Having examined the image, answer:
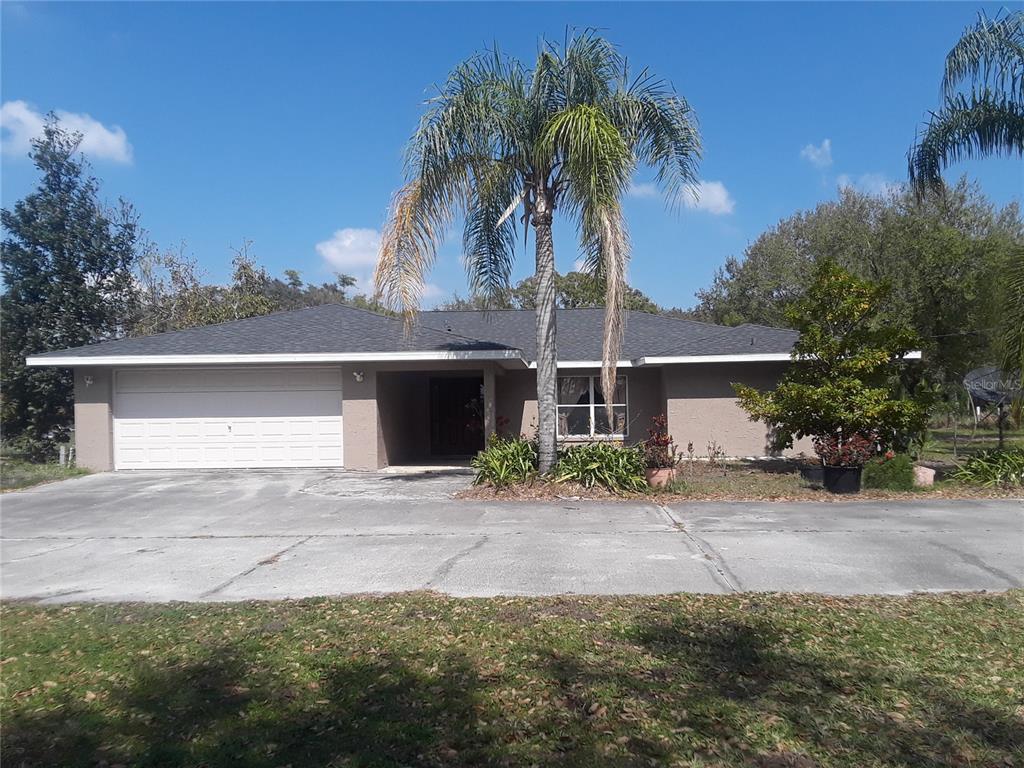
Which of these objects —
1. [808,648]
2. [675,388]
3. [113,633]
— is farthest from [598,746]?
[675,388]

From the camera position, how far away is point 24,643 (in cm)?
521

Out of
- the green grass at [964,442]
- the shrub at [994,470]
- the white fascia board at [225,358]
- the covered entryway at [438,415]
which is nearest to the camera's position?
the shrub at [994,470]

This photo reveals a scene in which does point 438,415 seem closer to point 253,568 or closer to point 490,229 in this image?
point 490,229

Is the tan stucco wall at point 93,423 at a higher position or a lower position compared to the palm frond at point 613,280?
lower

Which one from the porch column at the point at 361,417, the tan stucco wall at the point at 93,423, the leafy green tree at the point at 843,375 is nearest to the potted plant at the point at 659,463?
the leafy green tree at the point at 843,375

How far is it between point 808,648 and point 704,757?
177 centimetres

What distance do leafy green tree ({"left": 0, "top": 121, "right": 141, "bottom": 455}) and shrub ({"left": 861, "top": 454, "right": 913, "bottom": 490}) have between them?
19.3m

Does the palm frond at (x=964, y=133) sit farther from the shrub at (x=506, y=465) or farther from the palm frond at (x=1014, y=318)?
the shrub at (x=506, y=465)

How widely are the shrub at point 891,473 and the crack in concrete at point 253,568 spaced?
8.94 meters

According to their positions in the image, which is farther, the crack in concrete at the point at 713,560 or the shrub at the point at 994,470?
the shrub at the point at 994,470

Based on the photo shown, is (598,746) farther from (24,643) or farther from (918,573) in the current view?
(918,573)

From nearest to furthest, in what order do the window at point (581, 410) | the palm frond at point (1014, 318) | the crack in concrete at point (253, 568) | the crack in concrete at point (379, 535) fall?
the crack in concrete at point (253, 568)
the crack in concrete at point (379, 535)
the palm frond at point (1014, 318)
the window at point (581, 410)

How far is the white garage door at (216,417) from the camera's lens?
16500 mm

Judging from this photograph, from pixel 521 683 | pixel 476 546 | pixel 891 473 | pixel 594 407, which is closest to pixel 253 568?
pixel 476 546
